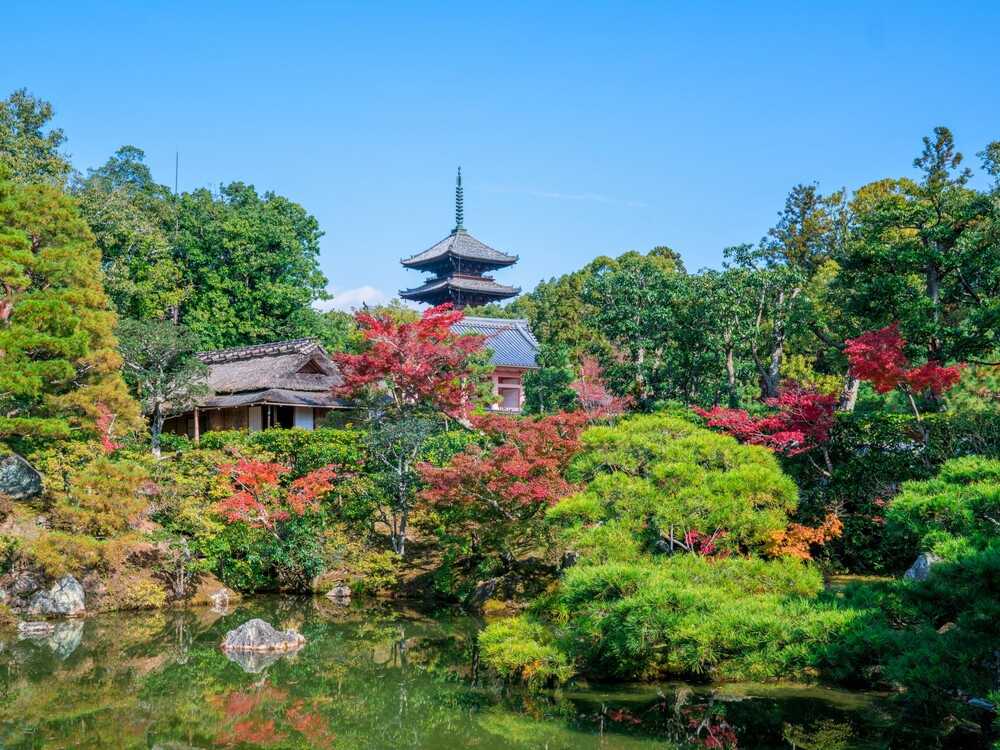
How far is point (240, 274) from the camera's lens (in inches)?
1079

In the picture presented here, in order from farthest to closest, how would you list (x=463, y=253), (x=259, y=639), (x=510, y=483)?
(x=463, y=253)
(x=510, y=483)
(x=259, y=639)

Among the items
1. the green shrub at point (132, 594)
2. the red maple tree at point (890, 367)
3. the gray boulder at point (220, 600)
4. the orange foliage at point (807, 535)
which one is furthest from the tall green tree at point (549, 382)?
the green shrub at point (132, 594)

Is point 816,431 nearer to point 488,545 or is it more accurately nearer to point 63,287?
point 488,545

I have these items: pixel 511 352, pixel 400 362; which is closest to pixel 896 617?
pixel 400 362

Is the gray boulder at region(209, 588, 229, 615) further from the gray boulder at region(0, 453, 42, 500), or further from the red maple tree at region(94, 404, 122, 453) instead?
the gray boulder at region(0, 453, 42, 500)

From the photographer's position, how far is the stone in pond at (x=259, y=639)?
11227mm

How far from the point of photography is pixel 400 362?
16016 mm

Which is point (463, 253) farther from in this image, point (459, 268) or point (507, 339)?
point (507, 339)

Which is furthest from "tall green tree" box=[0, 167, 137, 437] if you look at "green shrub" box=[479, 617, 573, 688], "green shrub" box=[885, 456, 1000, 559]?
"green shrub" box=[885, 456, 1000, 559]

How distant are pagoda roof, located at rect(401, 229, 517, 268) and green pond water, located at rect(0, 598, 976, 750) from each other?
2863 cm

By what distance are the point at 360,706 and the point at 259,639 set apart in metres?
2.95

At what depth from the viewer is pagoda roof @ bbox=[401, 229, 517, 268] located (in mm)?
38906

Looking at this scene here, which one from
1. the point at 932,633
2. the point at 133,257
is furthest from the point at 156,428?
the point at 932,633

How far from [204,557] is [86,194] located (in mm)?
14138
